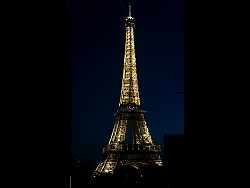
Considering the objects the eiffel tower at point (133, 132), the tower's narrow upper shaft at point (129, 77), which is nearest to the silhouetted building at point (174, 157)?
the eiffel tower at point (133, 132)

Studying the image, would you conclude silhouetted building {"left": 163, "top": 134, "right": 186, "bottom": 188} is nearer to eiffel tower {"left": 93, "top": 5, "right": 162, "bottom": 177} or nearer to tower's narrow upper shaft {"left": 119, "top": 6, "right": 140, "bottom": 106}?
eiffel tower {"left": 93, "top": 5, "right": 162, "bottom": 177}

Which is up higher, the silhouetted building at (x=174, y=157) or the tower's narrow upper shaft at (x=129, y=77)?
the tower's narrow upper shaft at (x=129, y=77)

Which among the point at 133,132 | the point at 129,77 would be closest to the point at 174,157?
the point at 133,132

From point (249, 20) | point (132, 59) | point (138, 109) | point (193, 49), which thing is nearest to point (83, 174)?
point (138, 109)

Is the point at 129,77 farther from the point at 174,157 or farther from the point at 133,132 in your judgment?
the point at 174,157

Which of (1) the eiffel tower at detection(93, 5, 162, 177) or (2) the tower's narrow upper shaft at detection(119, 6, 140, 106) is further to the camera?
(2) the tower's narrow upper shaft at detection(119, 6, 140, 106)

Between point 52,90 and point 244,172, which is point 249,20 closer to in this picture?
point 244,172

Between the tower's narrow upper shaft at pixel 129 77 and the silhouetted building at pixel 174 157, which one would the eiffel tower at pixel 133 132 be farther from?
the silhouetted building at pixel 174 157

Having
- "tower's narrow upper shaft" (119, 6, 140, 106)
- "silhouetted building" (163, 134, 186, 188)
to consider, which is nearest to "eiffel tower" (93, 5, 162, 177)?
"tower's narrow upper shaft" (119, 6, 140, 106)
